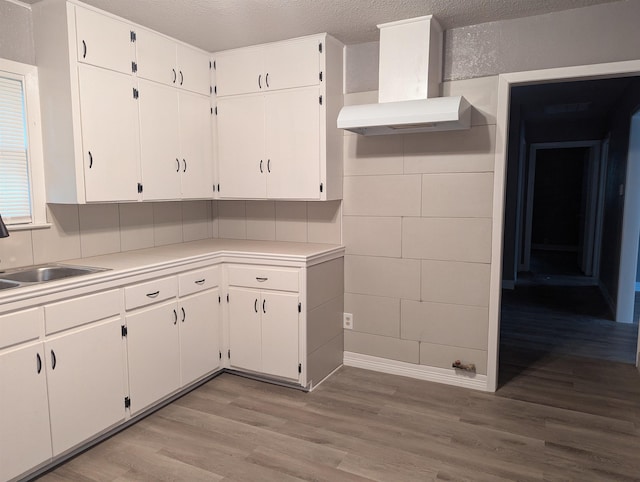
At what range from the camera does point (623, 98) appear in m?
5.25

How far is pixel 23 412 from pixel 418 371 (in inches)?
96.1

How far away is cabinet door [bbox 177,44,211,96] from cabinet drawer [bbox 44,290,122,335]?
167cm

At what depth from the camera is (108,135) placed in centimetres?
271

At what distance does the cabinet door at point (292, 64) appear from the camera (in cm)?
312

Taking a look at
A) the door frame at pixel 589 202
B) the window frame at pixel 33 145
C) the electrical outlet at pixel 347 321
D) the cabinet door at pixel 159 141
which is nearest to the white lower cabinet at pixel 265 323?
the electrical outlet at pixel 347 321

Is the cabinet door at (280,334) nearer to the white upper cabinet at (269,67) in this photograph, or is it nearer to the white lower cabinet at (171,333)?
the white lower cabinet at (171,333)

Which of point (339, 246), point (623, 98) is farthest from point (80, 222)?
point (623, 98)

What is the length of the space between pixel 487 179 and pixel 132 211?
2515 mm

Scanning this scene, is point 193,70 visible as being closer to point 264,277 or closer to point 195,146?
point 195,146

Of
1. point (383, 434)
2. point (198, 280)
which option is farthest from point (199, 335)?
point (383, 434)

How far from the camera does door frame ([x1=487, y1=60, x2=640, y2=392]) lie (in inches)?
104

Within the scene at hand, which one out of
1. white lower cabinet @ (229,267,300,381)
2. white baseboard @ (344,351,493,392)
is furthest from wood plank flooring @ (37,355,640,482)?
white lower cabinet @ (229,267,300,381)

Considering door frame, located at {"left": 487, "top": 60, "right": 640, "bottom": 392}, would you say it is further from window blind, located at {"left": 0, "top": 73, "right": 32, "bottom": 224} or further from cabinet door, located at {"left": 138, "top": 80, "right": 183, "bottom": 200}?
window blind, located at {"left": 0, "top": 73, "right": 32, "bottom": 224}

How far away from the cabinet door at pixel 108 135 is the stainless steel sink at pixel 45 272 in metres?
0.42
